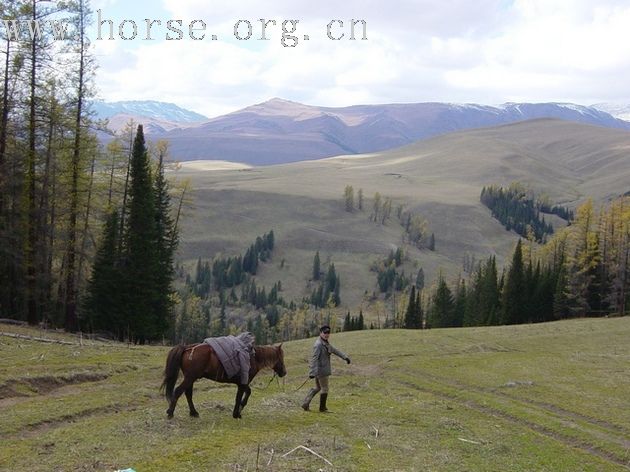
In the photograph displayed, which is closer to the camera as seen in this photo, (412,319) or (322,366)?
(322,366)

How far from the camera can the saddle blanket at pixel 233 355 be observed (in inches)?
745

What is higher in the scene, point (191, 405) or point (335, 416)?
point (191, 405)

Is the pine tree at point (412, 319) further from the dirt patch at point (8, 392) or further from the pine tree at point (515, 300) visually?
the dirt patch at point (8, 392)

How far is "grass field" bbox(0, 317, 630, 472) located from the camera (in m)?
15.2

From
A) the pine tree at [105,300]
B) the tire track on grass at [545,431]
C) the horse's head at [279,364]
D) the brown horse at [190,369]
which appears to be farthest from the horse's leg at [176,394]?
the pine tree at [105,300]

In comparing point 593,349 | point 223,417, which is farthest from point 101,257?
point 593,349

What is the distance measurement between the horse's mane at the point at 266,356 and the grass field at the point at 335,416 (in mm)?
1070

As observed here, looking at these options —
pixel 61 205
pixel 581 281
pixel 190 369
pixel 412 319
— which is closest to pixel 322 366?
pixel 190 369

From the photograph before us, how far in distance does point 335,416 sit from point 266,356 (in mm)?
3684

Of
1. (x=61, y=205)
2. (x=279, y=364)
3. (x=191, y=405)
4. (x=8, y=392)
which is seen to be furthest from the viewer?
(x=61, y=205)

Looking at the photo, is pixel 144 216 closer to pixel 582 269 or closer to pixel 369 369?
pixel 369 369

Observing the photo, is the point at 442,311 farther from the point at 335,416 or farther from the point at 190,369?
the point at 190,369

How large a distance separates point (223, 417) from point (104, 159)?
142 ft

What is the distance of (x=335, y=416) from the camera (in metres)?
21.6
